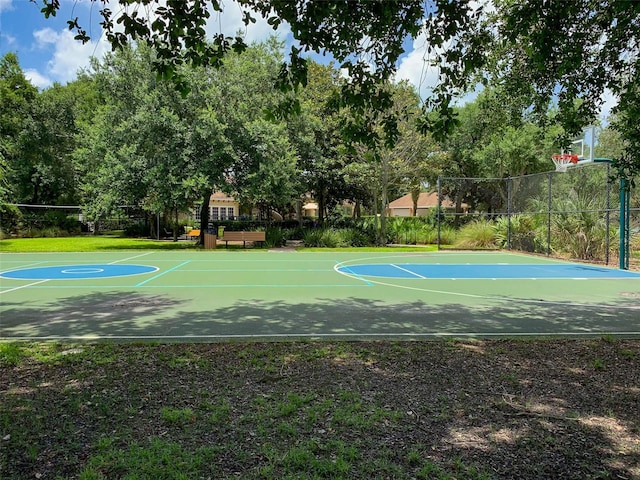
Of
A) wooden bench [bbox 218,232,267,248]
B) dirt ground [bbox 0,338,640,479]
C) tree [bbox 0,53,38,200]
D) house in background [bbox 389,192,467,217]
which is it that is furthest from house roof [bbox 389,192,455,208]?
dirt ground [bbox 0,338,640,479]

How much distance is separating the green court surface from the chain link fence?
262 cm

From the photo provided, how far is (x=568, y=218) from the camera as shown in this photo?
18.1m

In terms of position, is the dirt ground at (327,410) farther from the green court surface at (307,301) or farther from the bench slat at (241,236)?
the bench slat at (241,236)

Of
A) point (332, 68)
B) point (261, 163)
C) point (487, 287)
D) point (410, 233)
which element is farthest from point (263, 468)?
point (332, 68)

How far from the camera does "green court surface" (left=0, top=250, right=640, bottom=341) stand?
21.1 feet

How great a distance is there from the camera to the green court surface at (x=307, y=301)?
6441 millimetres

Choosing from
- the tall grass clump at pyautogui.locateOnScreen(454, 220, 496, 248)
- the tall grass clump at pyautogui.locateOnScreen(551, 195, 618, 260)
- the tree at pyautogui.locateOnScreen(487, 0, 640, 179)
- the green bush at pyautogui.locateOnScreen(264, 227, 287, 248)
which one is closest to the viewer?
the tree at pyautogui.locateOnScreen(487, 0, 640, 179)

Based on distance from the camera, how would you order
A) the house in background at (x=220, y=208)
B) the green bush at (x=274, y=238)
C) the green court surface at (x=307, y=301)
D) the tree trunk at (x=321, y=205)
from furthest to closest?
the house in background at (x=220, y=208), the tree trunk at (x=321, y=205), the green bush at (x=274, y=238), the green court surface at (x=307, y=301)

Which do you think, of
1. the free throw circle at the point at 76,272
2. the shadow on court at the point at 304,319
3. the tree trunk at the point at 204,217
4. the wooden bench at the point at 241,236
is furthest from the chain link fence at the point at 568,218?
the free throw circle at the point at 76,272

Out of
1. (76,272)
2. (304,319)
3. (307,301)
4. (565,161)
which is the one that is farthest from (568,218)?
(76,272)

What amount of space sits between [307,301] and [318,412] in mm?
5210

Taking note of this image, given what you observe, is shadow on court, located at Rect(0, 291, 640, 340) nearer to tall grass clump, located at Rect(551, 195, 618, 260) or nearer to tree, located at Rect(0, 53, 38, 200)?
tall grass clump, located at Rect(551, 195, 618, 260)

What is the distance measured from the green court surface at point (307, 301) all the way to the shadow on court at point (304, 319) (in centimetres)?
2

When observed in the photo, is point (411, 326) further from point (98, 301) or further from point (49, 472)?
point (98, 301)
